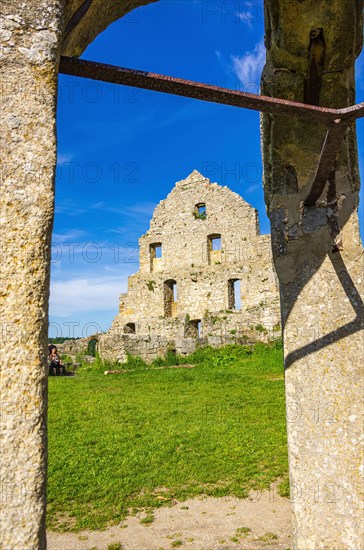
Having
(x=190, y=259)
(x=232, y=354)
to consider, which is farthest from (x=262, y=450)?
(x=190, y=259)

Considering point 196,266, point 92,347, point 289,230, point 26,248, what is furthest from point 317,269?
point 196,266

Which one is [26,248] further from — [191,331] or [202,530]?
[191,331]

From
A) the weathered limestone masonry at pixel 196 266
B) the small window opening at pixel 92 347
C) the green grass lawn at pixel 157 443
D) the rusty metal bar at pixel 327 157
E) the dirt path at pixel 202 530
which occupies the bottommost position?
the dirt path at pixel 202 530

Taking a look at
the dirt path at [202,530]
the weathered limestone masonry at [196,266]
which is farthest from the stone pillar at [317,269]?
the weathered limestone masonry at [196,266]

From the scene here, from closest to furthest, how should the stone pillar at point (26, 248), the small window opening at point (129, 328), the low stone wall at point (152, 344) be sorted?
1. the stone pillar at point (26, 248)
2. the low stone wall at point (152, 344)
3. the small window opening at point (129, 328)

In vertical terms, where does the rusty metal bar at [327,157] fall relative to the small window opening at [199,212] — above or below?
below

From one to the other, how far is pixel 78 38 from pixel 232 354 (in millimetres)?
13514

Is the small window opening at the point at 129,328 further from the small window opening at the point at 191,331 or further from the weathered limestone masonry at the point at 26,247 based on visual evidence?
the weathered limestone masonry at the point at 26,247

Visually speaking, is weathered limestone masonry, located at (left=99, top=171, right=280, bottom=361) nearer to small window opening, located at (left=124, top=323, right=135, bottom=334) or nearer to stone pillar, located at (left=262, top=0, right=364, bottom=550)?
small window opening, located at (left=124, top=323, right=135, bottom=334)

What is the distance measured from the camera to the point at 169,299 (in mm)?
24500

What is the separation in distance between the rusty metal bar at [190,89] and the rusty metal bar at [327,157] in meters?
0.06

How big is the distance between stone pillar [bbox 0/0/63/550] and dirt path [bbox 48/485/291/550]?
8.47 feet

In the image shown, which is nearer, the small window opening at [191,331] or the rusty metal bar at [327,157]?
the rusty metal bar at [327,157]

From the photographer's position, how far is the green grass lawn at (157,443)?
443 cm
